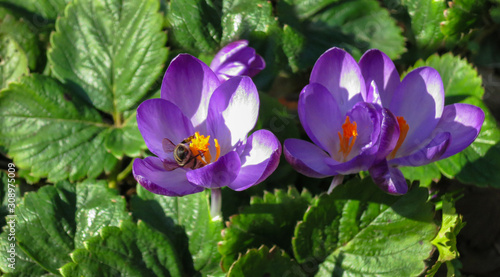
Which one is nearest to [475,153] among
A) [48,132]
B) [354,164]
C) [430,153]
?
[430,153]

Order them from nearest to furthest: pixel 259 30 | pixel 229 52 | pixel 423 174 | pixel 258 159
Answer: pixel 258 159
pixel 229 52
pixel 423 174
pixel 259 30

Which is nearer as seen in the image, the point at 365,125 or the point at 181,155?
the point at 181,155

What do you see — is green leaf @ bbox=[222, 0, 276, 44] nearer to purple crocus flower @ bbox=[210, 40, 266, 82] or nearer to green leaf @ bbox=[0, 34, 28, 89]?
purple crocus flower @ bbox=[210, 40, 266, 82]

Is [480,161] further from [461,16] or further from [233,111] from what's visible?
[233,111]

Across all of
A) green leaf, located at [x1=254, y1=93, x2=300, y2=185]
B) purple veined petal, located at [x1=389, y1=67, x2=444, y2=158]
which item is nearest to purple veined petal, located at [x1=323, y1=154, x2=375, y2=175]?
purple veined petal, located at [x1=389, y1=67, x2=444, y2=158]

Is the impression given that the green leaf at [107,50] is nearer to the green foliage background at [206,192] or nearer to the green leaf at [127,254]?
the green foliage background at [206,192]

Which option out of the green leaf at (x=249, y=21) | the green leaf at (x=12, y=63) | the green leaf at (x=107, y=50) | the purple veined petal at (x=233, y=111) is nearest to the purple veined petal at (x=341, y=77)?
the purple veined petal at (x=233, y=111)

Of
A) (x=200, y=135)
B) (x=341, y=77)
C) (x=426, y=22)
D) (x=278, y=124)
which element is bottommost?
(x=278, y=124)
